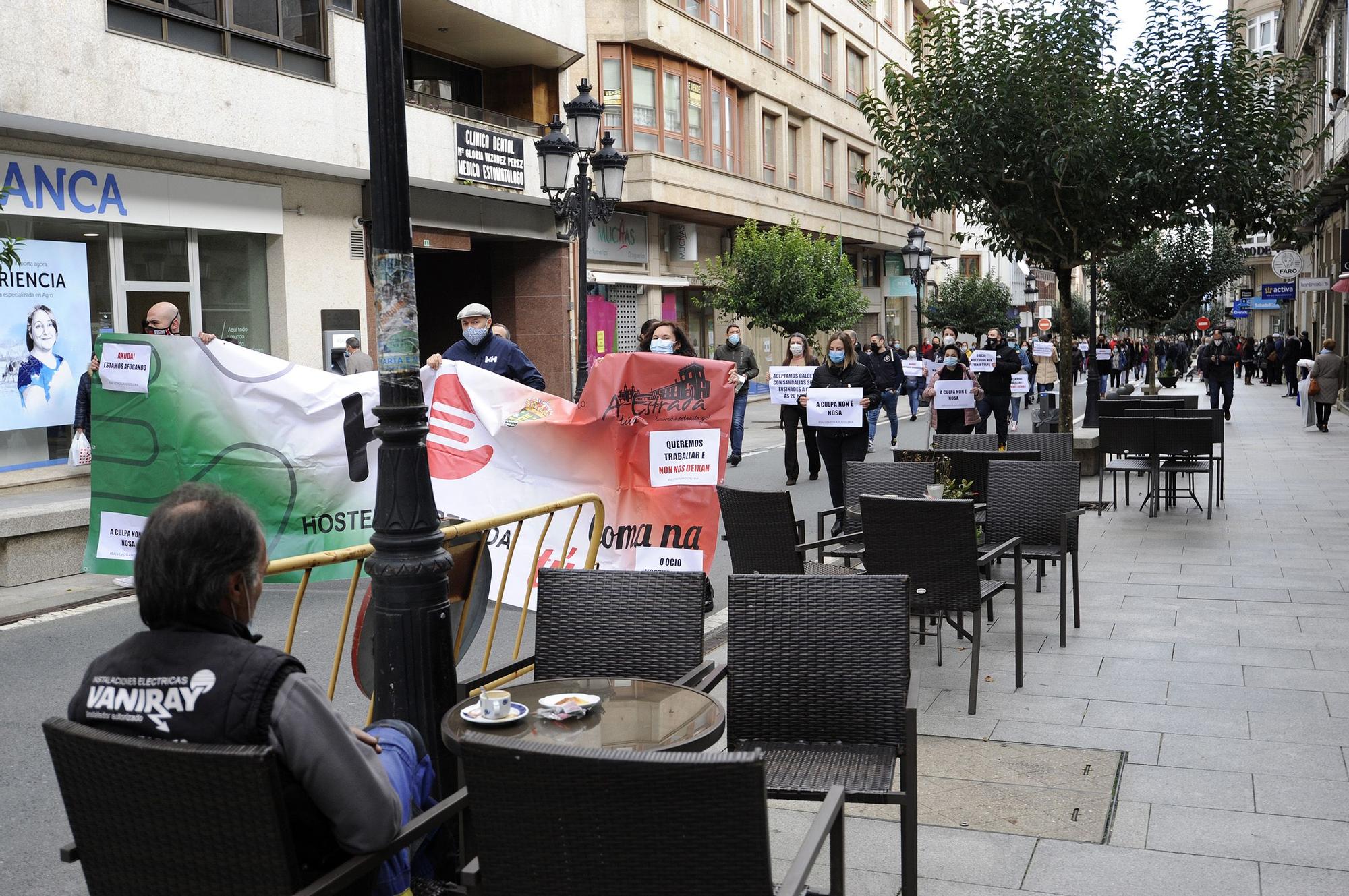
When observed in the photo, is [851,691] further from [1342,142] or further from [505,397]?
[1342,142]

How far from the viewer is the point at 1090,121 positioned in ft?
43.5

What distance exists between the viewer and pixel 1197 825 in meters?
4.52

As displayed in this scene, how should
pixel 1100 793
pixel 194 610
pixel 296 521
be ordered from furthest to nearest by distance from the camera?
1. pixel 296 521
2. pixel 1100 793
3. pixel 194 610

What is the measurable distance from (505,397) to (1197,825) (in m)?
4.68

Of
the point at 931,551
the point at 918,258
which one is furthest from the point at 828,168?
the point at 931,551

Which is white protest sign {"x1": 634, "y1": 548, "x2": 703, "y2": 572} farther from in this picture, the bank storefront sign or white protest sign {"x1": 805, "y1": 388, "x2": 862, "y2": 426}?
the bank storefront sign

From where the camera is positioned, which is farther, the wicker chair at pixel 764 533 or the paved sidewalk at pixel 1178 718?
the wicker chair at pixel 764 533

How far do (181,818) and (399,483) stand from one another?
1.55 m

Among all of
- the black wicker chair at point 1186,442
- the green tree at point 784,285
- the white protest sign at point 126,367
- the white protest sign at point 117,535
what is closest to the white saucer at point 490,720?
the white protest sign at point 117,535

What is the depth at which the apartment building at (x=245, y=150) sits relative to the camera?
1487cm

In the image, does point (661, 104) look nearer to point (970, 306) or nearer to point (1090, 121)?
point (1090, 121)

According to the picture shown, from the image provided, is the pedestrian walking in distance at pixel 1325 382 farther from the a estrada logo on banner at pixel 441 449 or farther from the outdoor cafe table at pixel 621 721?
the outdoor cafe table at pixel 621 721

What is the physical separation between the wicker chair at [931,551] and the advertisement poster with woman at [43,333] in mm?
11250

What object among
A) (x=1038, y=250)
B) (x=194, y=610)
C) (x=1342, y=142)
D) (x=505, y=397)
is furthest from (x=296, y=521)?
(x=1342, y=142)
